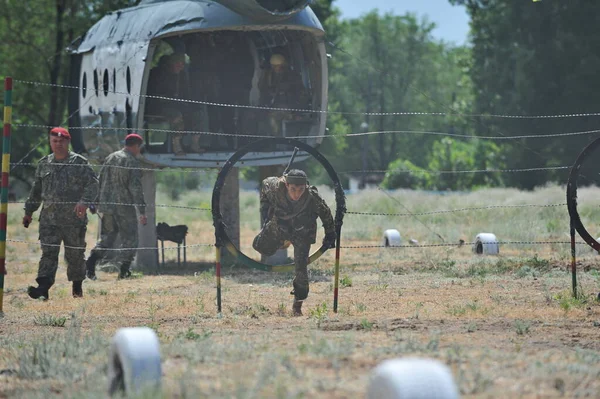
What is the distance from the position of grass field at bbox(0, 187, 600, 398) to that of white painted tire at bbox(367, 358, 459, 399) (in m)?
1.05

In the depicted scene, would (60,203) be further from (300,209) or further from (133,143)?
(300,209)

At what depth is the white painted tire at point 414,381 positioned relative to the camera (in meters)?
5.46

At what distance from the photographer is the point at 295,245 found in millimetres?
12469

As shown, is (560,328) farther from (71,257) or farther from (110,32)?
(110,32)

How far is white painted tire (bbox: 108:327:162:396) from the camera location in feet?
22.3

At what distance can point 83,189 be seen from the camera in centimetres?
1418

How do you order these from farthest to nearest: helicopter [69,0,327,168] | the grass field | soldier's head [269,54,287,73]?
soldier's head [269,54,287,73] < helicopter [69,0,327,168] < the grass field

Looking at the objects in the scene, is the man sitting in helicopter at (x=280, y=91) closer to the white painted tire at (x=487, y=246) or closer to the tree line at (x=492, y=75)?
the tree line at (x=492, y=75)

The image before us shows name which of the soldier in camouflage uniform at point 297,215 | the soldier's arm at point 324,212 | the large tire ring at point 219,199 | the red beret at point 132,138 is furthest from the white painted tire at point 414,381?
the red beret at point 132,138

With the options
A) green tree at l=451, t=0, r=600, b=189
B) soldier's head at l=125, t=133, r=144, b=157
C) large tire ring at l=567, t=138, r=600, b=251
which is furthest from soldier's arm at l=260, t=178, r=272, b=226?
green tree at l=451, t=0, r=600, b=189

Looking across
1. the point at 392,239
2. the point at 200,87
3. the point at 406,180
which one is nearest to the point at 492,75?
the point at 406,180

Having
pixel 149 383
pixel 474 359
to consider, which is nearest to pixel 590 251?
pixel 474 359

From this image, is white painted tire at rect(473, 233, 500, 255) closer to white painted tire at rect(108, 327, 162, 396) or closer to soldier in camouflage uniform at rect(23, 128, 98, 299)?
soldier in camouflage uniform at rect(23, 128, 98, 299)

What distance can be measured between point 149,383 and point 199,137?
12203mm
